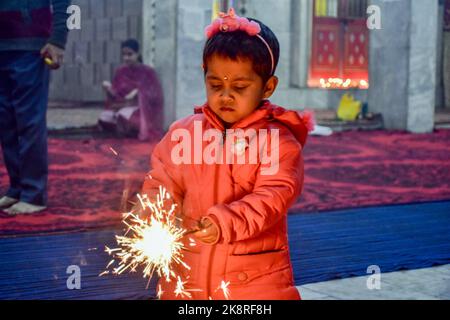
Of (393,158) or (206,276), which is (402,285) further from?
(393,158)

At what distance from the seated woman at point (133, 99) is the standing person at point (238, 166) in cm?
806

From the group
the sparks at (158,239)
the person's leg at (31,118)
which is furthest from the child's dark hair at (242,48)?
the person's leg at (31,118)

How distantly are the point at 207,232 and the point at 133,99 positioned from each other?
28.0 feet

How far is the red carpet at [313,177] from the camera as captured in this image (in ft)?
16.5

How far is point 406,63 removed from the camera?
12.2 m

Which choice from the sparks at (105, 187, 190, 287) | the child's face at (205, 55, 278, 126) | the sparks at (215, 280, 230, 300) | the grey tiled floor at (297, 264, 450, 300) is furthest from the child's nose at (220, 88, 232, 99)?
the grey tiled floor at (297, 264, 450, 300)

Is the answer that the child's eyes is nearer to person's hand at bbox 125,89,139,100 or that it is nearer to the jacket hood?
the jacket hood

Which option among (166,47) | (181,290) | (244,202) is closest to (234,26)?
(244,202)

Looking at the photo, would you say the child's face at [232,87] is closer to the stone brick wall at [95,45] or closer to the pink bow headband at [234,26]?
the pink bow headband at [234,26]

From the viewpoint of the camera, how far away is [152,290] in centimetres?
337

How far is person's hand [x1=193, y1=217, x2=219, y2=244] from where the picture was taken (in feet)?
6.54

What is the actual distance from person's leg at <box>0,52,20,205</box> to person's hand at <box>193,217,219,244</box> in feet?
10.6

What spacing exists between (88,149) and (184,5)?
2548 millimetres

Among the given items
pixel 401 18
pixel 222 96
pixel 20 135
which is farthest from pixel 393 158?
pixel 222 96
